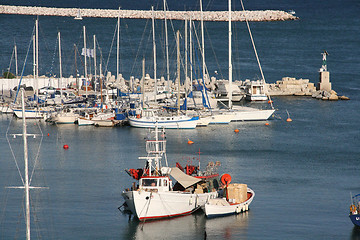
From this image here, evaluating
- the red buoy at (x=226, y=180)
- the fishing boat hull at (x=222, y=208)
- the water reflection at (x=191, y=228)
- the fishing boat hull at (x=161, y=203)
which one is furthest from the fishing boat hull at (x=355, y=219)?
the fishing boat hull at (x=161, y=203)

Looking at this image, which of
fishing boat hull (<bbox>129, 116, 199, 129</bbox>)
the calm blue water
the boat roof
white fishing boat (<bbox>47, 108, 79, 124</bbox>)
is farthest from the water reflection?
white fishing boat (<bbox>47, 108, 79, 124</bbox>)

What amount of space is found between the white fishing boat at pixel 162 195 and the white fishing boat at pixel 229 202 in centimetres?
70

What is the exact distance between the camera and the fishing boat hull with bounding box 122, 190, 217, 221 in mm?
38625

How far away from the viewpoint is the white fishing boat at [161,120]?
66188 millimetres

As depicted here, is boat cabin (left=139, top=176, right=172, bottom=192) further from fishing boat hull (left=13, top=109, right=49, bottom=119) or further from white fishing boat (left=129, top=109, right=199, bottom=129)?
fishing boat hull (left=13, top=109, right=49, bottom=119)

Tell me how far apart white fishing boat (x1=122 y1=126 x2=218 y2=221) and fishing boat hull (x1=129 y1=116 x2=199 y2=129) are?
25069 millimetres

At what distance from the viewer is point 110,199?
43781 mm

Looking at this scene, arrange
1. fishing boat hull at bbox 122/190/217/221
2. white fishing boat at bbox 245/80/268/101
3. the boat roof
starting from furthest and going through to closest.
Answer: white fishing boat at bbox 245/80/268/101 < the boat roof < fishing boat hull at bbox 122/190/217/221

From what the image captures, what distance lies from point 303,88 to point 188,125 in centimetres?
2605

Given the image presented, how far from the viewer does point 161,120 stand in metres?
66.3

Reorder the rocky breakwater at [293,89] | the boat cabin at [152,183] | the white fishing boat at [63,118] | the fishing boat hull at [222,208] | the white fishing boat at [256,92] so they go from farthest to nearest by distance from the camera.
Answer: the rocky breakwater at [293,89] < the white fishing boat at [256,92] < the white fishing boat at [63,118] < the fishing boat hull at [222,208] < the boat cabin at [152,183]

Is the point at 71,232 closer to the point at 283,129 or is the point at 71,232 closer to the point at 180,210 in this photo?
the point at 180,210

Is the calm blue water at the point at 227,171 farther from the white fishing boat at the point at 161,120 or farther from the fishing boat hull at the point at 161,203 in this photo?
the white fishing boat at the point at 161,120

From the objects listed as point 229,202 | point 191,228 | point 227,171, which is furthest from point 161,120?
point 191,228
